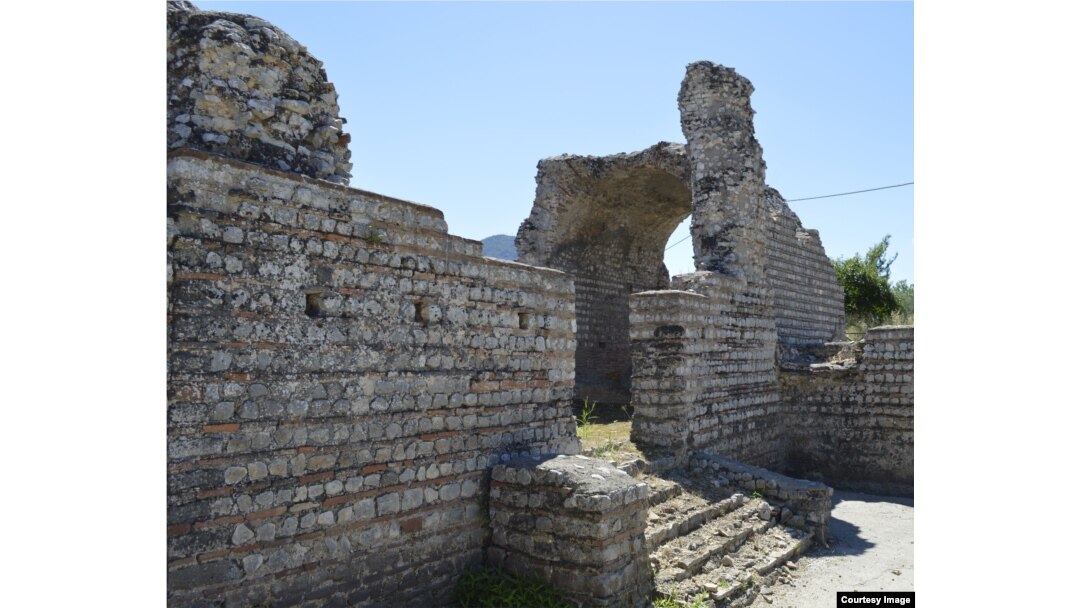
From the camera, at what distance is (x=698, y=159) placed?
10734mm

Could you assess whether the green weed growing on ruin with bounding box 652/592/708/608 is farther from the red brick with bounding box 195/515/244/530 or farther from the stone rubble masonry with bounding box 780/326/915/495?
the stone rubble masonry with bounding box 780/326/915/495

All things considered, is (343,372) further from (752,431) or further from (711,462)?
(752,431)

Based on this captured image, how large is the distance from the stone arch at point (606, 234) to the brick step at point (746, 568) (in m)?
6.63

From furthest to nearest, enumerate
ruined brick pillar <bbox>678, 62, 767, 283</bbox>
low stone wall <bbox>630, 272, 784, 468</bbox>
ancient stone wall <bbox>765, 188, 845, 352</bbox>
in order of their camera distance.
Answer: ancient stone wall <bbox>765, 188, 845, 352</bbox>, ruined brick pillar <bbox>678, 62, 767, 283</bbox>, low stone wall <bbox>630, 272, 784, 468</bbox>

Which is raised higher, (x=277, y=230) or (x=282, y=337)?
(x=277, y=230)

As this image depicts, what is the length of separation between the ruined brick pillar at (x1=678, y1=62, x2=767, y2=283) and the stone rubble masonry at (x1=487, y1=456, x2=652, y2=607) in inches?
223

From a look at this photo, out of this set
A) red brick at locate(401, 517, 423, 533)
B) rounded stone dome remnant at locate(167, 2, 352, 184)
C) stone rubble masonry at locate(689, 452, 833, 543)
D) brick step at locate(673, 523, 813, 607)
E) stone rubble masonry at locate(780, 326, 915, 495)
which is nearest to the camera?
rounded stone dome remnant at locate(167, 2, 352, 184)

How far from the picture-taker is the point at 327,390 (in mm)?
4574

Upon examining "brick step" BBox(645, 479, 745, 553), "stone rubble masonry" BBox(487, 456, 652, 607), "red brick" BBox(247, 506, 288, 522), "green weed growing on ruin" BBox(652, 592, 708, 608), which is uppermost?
"red brick" BBox(247, 506, 288, 522)

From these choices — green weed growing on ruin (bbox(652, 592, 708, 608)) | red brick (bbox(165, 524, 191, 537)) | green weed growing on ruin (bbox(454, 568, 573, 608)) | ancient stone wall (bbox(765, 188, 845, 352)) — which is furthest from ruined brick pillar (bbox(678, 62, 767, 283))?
red brick (bbox(165, 524, 191, 537))

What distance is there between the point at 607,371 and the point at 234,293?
11.6 meters

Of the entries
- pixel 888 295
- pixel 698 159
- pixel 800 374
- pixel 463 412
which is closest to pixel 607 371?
pixel 800 374

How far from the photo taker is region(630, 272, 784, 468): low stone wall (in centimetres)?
885

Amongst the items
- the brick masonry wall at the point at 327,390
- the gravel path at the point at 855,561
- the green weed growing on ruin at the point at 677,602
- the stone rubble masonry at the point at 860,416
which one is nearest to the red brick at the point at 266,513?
the brick masonry wall at the point at 327,390
